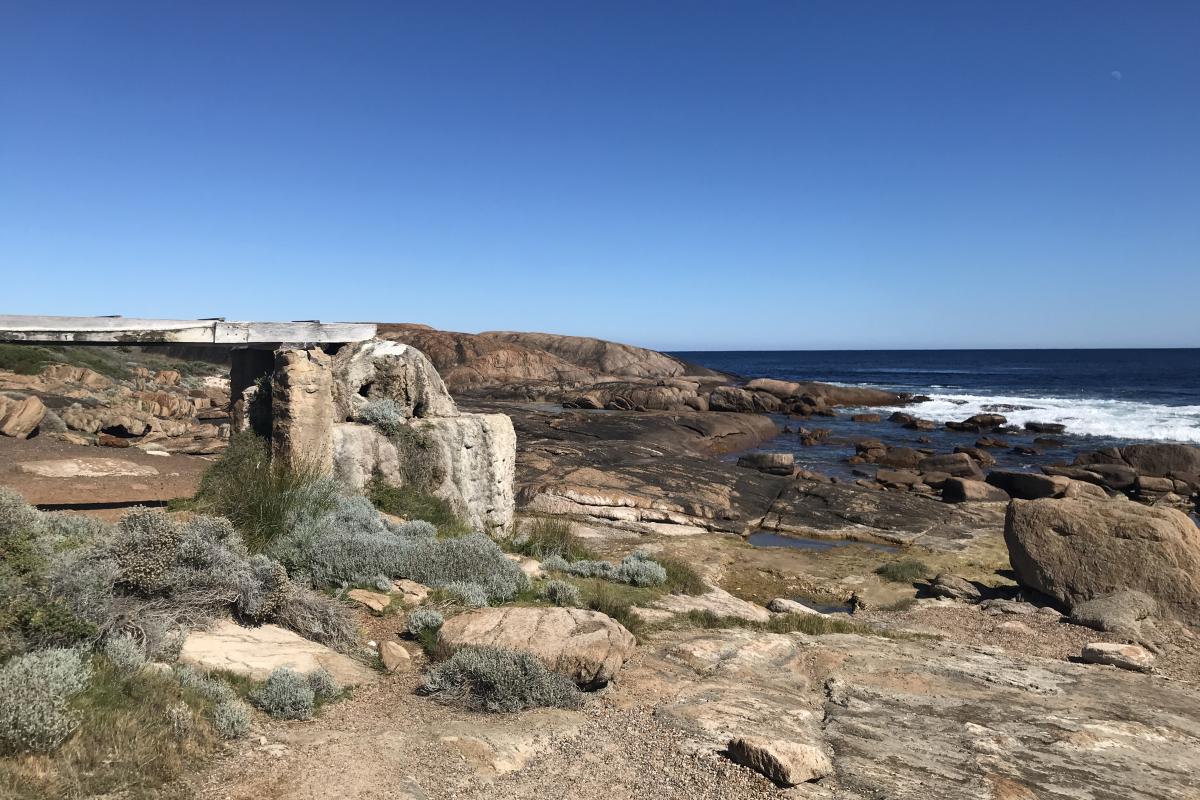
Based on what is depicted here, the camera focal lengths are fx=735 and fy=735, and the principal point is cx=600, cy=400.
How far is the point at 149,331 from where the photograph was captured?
982cm

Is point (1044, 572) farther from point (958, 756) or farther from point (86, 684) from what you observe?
point (86, 684)

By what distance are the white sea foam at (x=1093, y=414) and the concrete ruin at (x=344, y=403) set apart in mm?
42360

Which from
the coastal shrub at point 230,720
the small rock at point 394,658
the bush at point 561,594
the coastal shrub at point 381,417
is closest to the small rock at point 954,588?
the bush at point 561,594

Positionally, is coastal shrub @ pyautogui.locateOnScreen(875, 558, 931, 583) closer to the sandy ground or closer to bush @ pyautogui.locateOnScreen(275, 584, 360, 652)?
bush @ pyautogui.locateOnScreen(275, 584, 360, 652)

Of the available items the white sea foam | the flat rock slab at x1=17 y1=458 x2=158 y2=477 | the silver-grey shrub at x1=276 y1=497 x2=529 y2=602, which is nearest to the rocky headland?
the flat rock slab at x1=17 y1=458 x2=158 y2=477

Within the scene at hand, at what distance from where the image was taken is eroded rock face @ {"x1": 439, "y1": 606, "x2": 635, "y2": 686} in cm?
609

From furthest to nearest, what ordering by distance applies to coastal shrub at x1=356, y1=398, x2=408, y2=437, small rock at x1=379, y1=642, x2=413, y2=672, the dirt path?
1. coastal shrub at x1=356, y1=398, x2=408, y2=437
2. small rock at x1=379, y1=642, x2=413, y2=672
3. the dirt path

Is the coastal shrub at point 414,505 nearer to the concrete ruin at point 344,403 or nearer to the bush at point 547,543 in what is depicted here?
the concrete ruin at point 344,403

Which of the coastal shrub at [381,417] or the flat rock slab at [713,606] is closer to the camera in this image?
the flat rock slab at [713,606]

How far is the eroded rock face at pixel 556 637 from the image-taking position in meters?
6.09

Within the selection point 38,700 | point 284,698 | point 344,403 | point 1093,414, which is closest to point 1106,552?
point 344,403

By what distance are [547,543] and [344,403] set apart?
390 cm

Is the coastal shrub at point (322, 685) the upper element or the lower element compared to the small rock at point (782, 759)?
upper

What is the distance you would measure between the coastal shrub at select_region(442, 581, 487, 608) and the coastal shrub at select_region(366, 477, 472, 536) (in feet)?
7.66
